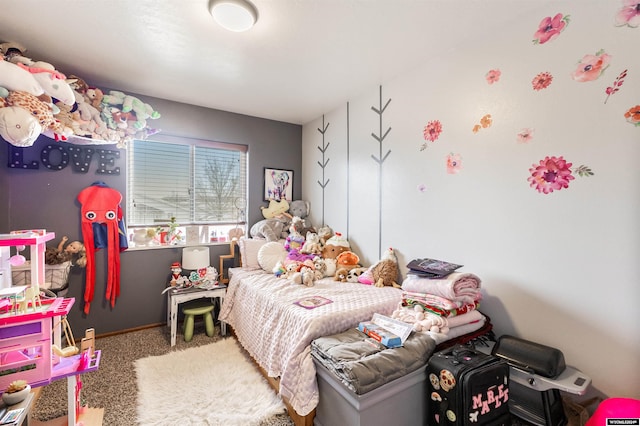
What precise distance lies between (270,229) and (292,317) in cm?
162

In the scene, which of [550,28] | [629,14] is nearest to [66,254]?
[550,28]

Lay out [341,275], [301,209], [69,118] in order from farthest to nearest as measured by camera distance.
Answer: [301,209] → [341,275] → [69,118]

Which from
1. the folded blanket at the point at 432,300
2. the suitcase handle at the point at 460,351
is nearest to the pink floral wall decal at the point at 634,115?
the folded blanket at the point at 432,300

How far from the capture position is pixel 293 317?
189 cm

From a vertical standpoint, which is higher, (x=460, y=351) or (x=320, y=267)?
(x=320, y=267)

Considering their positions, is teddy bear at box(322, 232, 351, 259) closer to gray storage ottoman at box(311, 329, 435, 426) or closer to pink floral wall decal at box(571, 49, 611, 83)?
gray storage ottoman at box(311, 329, 435, 426)

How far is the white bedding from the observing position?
1.66m

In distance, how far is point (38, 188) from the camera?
2510 millimetres

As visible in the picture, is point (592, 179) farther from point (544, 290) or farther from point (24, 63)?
point (24, 63)

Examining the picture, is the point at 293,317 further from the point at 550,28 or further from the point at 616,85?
the point at 550,28

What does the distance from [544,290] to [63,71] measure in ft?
13.3

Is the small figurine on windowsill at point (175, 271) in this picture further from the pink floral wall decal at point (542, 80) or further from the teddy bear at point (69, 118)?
the pink floral wall decal at point (542, 80)

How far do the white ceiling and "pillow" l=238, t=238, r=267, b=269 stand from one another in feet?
5.44

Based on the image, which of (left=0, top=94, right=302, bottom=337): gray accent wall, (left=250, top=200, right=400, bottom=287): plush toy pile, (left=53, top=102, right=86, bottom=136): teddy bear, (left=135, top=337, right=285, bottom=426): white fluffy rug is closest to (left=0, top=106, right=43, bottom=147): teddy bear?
(left=53, top=102, right=86, bottom=136): teddy bear
